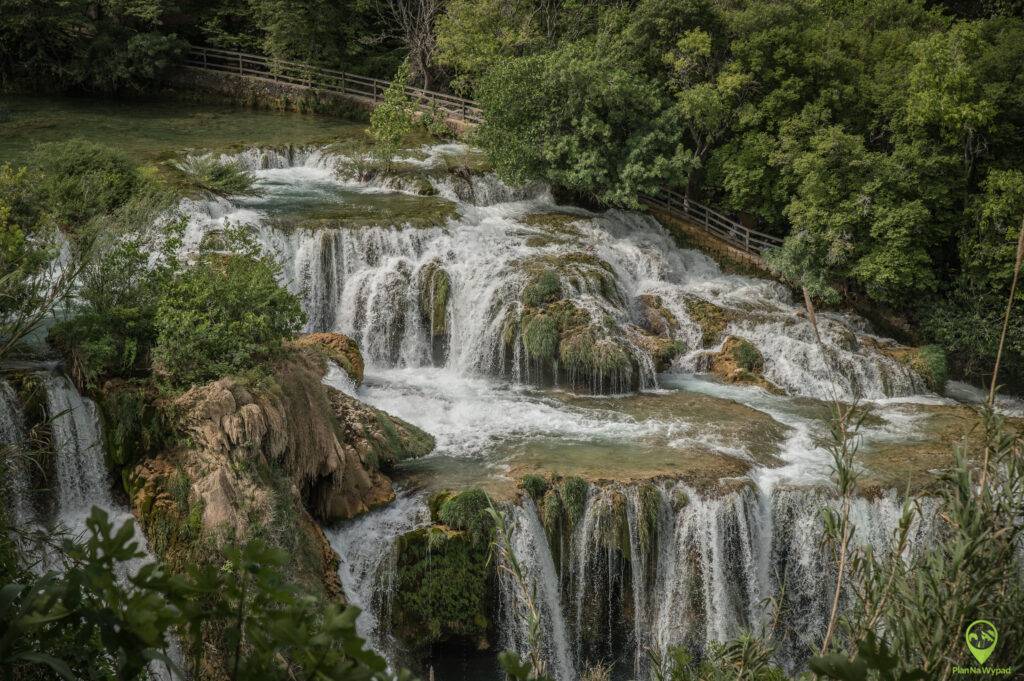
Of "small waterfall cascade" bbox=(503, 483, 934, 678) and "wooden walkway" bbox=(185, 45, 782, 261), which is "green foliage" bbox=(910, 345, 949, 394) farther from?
"small waterfall cascade" bbox=(503, 483, 934, 678)

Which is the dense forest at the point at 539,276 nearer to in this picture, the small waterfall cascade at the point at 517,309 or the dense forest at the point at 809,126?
the dense forest at the point at 809,126

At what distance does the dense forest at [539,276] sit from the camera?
264cm

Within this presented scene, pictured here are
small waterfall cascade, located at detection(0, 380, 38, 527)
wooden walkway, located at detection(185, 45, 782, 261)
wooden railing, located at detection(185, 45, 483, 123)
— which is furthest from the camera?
wooden railing, located at detection(185, 45, 483, 123)

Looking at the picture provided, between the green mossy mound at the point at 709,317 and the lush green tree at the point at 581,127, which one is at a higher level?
the lush green tree at the point at 581,127

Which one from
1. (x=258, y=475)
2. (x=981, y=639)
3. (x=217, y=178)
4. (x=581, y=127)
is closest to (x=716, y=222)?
(x=581, y=127)

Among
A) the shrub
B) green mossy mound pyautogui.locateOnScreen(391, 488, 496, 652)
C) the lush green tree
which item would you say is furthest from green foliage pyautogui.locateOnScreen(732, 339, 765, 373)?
green mossy mound pyautogui.locateOnScreen(391, 488, 496, 652)

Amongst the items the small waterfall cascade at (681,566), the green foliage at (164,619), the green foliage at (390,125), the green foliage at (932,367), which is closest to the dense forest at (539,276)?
the green foliage at (164,619)

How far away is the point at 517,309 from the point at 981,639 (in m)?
13.1

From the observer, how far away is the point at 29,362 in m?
10.4

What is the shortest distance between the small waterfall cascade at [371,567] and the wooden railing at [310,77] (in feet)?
63.1

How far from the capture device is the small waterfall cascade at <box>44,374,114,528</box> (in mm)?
9867

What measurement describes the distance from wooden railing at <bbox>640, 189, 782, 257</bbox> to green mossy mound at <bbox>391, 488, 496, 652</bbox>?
14.6 meters

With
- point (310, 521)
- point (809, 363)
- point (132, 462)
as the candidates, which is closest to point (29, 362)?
point (132, 462)

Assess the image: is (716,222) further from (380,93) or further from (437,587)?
(437,587)
